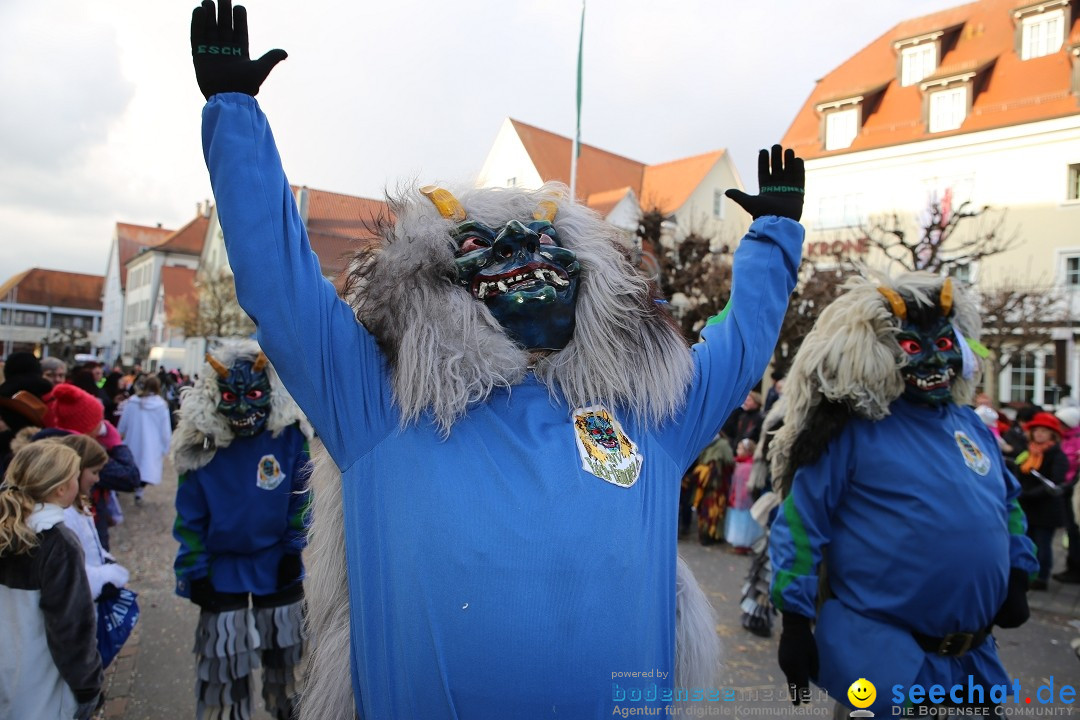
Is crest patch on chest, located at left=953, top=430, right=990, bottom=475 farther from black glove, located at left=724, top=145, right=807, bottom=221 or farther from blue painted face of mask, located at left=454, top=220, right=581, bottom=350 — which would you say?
blue painted face of mask, located at left=454, top=220, right=581, bottom=350

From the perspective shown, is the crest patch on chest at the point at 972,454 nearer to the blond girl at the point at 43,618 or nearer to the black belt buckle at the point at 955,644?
the black belt buckle at the point at 955,644

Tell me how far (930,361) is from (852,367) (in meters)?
0.29

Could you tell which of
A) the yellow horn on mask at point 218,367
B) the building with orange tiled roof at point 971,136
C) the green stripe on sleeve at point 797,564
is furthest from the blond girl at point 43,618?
the building with orange tiled roof at point 971,136

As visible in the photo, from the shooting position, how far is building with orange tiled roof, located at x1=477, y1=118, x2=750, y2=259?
1049 inches

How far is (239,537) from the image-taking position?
3.54 metres

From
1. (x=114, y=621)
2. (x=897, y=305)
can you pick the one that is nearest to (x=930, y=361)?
(x=897, y=305)

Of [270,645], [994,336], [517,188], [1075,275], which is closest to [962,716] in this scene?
[517,188]

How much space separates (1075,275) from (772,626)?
62.6 ft

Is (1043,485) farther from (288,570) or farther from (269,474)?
(269,474)

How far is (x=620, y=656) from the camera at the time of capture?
151 cm

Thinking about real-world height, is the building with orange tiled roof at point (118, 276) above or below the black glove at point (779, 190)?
above

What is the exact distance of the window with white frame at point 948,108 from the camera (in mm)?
21875

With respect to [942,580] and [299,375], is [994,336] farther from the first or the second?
[299,375]

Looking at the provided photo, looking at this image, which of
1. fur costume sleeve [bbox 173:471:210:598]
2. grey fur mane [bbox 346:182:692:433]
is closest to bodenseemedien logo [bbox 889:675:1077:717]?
grey fur mane [bbox 346:182:692:433]
